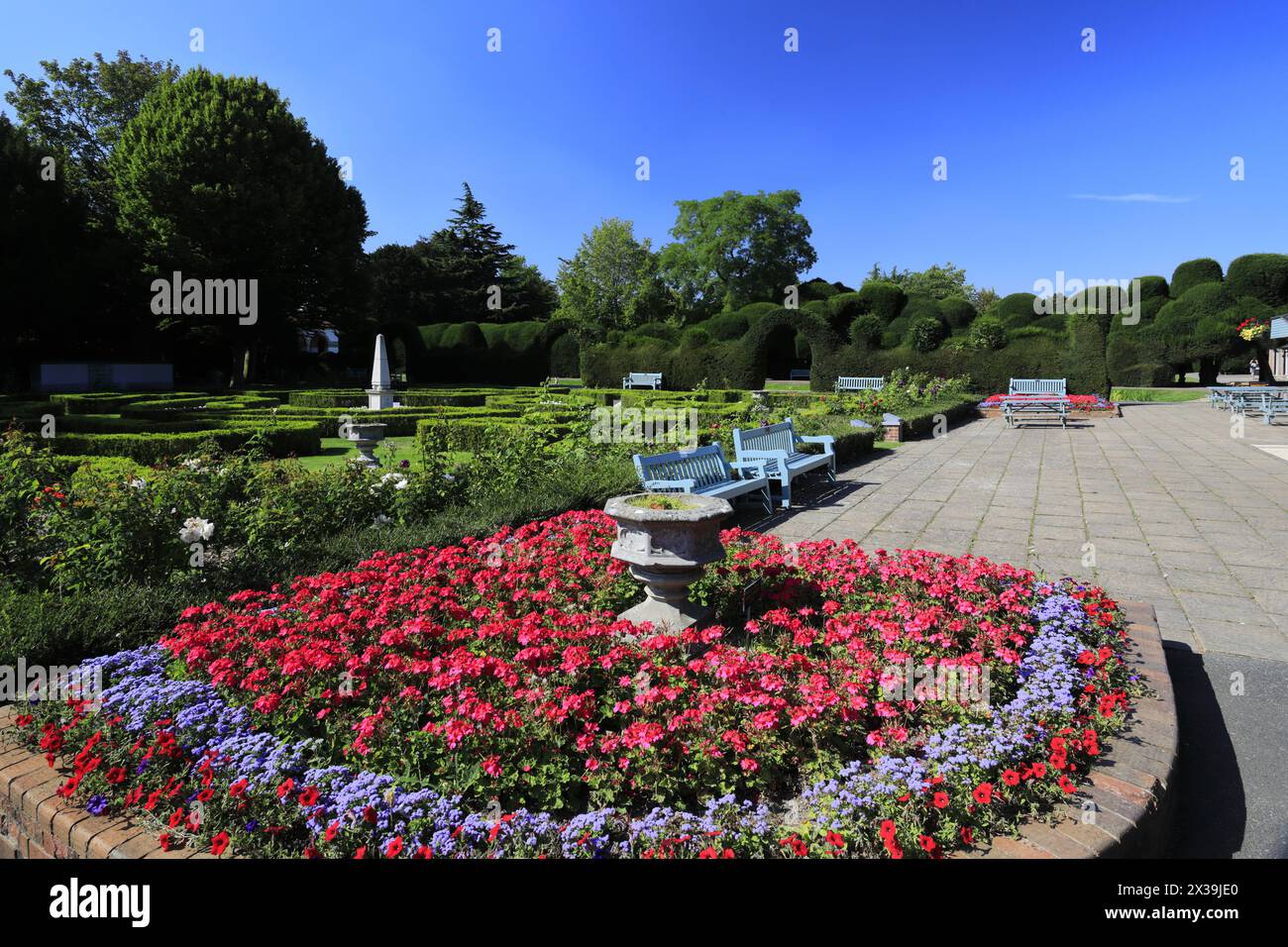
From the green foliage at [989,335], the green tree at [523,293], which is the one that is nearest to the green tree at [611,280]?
the green tree at [523,293]

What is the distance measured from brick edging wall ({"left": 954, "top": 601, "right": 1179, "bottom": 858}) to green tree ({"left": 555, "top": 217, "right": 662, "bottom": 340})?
3799 centimetres

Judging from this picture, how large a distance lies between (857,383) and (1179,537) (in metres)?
16.1

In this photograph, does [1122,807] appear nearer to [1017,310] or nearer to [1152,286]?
[1017,310]

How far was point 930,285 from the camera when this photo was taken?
6669cm

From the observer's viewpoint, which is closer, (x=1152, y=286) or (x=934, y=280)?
(x=1152, y=286)

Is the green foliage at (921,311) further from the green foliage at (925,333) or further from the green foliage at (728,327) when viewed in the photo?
the green foliage at (728,327)

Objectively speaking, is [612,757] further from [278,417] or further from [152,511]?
[278,417]

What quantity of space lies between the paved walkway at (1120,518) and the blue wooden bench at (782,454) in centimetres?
37

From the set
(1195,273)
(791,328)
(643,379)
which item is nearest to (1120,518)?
(791,328)

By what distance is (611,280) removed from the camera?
42281 mm

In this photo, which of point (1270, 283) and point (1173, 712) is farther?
point (1270, 283)

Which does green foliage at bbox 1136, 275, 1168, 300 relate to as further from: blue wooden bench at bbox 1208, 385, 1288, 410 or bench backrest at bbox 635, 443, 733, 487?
bench backrest at bbox 635, 443, 733, 487
